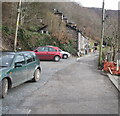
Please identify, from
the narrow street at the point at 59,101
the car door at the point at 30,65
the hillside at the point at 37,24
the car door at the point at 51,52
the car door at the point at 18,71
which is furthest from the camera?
the hillside at the point at 37,24

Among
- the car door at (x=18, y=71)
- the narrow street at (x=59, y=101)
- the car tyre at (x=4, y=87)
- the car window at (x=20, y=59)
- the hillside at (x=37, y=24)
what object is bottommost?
the narrow street at (x=59, y=101)

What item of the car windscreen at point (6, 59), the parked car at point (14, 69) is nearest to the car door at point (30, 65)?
the parked car at point (14, 69)

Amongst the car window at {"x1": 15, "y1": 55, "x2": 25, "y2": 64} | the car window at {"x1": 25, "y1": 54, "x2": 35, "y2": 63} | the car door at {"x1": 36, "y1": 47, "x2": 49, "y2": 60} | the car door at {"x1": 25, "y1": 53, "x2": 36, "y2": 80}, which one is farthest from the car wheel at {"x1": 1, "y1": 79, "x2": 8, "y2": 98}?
the car door at {"x1": 36, "y1": 47, "x2": 49, "y2": 60}

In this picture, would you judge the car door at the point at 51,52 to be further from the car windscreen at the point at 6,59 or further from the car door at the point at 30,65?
the car windscreen at the point at 6,59

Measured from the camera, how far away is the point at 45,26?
1368 inches

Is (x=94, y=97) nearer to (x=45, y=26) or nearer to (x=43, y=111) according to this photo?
(x=43, y=111)

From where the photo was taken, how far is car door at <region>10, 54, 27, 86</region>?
225 inches

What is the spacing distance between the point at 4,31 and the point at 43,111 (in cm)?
1843

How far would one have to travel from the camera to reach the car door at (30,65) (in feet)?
22.6

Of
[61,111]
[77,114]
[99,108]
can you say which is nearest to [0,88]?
[61,111]

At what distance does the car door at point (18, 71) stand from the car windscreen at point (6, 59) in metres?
0.21

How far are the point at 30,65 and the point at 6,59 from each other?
1325mm

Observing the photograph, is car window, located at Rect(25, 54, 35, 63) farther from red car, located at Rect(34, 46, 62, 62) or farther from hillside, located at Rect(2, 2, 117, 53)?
hillside, located at Rect(2, 2, 117, 53)

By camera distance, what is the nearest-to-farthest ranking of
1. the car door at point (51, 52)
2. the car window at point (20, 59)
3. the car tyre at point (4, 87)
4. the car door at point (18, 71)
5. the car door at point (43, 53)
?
the car tyre at point (4, 87) → the car door at point (18, 71) → the car window at point (20, 59) → the car door at point (43, 53) → the car door at point (51, 52)
